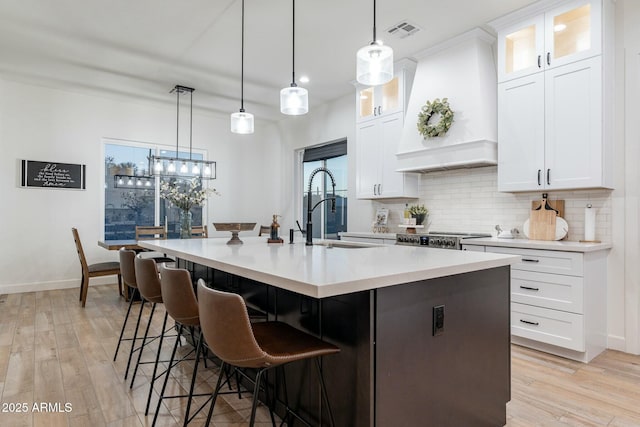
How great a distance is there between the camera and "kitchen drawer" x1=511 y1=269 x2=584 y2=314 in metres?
2.88

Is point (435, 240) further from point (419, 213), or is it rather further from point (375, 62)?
point (375, 62)

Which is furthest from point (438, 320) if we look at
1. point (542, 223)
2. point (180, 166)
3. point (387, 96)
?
point (180, 166)

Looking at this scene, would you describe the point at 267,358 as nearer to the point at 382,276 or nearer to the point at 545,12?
the point at 382,276

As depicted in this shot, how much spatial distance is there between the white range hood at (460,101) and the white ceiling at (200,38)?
20 cm

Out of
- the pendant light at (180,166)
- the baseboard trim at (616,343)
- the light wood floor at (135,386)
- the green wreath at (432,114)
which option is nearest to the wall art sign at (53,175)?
the pendant light at (180,166)

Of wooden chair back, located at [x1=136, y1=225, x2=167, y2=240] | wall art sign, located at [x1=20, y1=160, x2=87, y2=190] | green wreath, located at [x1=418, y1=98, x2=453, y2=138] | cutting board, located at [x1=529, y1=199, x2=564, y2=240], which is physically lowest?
wooden chair back, located at [x1=136, y1=225, x2=167, y2=240]

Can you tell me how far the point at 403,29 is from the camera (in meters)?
3.75

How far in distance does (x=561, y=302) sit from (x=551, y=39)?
225 cm

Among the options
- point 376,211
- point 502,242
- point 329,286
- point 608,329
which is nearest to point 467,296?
point 329,286

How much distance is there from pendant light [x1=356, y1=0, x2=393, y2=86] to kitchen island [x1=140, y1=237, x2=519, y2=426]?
1.09 m

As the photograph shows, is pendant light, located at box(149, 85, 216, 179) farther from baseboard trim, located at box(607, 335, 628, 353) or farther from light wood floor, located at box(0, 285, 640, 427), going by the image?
baseboard trim, located at box(607, 335, 628, 353)

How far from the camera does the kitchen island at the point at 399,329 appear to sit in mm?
1439

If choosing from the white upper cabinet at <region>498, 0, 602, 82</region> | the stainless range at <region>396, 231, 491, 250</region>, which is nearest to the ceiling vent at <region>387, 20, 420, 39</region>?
the white upper cabinet at <region>498, 0, 602, 82</region>

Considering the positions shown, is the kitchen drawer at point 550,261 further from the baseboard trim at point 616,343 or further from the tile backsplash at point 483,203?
the baseboard trim at point 616,343
